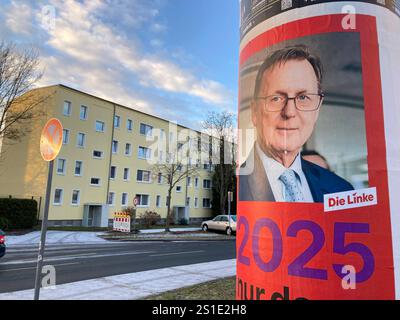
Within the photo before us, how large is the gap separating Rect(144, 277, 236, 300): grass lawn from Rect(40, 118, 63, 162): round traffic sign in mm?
3508

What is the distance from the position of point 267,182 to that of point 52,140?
118 inches

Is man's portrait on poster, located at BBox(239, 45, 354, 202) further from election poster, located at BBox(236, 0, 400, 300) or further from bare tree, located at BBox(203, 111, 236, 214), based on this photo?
bare tree, located at BBox(203, 111, 236, 214)

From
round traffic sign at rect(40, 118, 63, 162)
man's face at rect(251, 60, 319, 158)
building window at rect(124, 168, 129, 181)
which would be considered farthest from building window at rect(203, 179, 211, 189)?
man's face at rect(251, 60, 319, 158)

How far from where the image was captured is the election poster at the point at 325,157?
2805 mm

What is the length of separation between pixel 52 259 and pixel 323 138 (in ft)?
39.0

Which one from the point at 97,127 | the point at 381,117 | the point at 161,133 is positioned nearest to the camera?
the point at 381,117

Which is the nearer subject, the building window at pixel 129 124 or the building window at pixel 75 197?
the building window at pixel 75 197

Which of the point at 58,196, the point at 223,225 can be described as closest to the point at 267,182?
the point at 223,225

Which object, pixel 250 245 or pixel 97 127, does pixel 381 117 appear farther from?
pixel 97 127

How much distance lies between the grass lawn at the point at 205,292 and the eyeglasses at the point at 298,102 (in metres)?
4.52

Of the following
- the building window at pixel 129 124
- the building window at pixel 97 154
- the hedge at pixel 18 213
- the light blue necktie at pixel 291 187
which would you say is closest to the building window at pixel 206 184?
the building window at pixel 129 124

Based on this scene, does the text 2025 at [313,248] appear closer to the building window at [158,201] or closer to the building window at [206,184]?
the building window at [158,201]

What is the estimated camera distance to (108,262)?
11.9m
